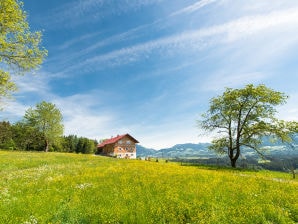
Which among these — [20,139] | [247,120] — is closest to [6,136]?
[20,139]

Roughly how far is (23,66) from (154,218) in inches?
803

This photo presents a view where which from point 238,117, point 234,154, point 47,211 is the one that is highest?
point 238,117

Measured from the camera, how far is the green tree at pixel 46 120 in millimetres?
77938

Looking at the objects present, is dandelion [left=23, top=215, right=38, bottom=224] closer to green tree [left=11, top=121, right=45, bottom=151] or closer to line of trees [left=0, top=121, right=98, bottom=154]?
line of trees [left=0, top=121, right=98, bottom=154]

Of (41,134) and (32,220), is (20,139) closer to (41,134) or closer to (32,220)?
(41,134)

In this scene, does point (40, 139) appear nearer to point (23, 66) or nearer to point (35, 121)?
point (35, 121)

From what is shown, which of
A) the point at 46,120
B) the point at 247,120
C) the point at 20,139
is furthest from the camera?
the point at 20,139

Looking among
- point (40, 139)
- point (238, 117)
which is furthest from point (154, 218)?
point (40, 139)

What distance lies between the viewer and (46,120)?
78438 mm

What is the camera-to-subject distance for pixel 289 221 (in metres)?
7.46

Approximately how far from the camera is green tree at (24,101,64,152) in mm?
77938

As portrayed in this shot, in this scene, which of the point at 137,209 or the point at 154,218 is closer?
the point at 154,218

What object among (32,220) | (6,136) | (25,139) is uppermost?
(6,136)

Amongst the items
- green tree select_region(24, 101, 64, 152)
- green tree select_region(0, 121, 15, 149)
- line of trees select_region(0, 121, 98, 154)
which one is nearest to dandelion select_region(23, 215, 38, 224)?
green tree select_region(24, 101, 64, 152)
